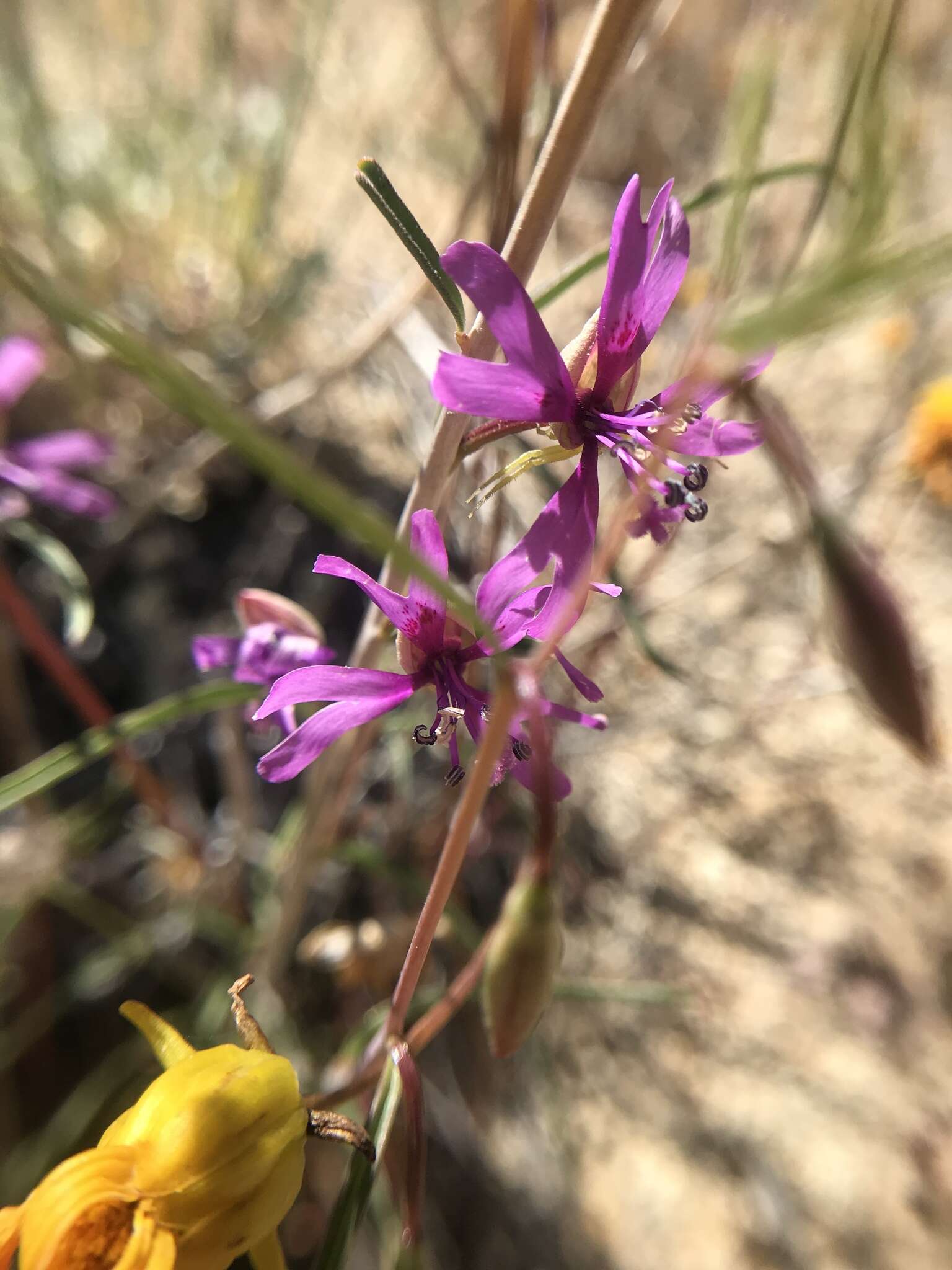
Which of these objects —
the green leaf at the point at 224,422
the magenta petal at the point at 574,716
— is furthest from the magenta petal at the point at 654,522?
the green leaf at the point at 224,422

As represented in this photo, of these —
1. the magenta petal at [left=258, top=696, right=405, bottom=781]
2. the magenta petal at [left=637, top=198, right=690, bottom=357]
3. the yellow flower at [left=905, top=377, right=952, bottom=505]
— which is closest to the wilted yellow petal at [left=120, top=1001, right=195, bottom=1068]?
the magenta petal at [left=258, top=696, right=405, bottom=781]

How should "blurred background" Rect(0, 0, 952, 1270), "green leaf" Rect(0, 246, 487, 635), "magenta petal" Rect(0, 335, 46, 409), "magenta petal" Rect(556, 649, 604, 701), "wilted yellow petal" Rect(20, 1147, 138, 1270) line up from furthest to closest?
"blurred background" Rect(0, 0, 952, 1270)
"magenta petal" Rect(0, 335, 46, 409)
"magenta petal" Rect(556, 649, 604, 701)
"wilted yellow petal" Rect(20, 1147, 138, 1270)
"green leaf" Rect(0, 246, 487, 635)

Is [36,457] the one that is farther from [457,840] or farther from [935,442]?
[935,442]

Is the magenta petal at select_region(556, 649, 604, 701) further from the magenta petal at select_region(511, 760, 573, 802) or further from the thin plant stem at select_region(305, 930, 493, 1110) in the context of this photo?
the thin plant stem at select_region(305, 930, 493, 1110)

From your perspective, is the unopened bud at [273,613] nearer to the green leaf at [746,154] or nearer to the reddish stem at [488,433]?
the reddish stem at [488,433]

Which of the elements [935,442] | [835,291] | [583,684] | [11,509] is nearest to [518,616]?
[583,684]

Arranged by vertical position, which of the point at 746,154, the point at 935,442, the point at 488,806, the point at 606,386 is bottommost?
the point at 488,806

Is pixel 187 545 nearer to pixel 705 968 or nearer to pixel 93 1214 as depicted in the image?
pixel 705 968

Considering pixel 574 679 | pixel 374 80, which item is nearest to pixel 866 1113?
pixel 574 679
